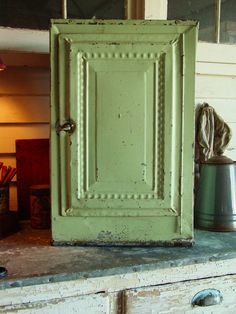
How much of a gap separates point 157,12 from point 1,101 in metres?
0.67

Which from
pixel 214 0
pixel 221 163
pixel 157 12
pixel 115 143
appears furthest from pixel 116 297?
pixel 214 0

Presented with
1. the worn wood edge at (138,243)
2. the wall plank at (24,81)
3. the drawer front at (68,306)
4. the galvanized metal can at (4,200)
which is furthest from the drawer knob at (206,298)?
the wall plank at (24,81)

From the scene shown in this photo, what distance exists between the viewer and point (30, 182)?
153cm

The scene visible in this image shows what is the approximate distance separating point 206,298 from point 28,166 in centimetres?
77

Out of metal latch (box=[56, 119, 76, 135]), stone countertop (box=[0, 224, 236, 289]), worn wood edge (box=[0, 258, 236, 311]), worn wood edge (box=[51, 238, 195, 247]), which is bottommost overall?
worn wood edge (box=[0, 258, 236, 311])

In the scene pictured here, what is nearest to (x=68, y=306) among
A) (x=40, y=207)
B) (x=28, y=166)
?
(x=40, y=207)

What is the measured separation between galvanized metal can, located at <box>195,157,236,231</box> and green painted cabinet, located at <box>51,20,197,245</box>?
198mm

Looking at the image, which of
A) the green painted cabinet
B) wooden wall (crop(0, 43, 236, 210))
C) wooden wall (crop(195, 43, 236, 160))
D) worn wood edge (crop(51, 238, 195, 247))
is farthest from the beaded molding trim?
wooden wall (crop(195, 43, 236, 160))

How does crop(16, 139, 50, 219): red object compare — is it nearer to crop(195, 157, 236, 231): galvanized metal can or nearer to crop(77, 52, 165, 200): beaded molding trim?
crop(77, 52, 165, 200): beaded molding trim

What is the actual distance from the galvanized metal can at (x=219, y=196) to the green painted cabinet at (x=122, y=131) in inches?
7.8

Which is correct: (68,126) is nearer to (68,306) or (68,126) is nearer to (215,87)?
(68,306)

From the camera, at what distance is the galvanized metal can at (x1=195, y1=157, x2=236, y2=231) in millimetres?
1396

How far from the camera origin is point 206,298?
3.74 feet

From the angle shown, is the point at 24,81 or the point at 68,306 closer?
the point at 68,306
